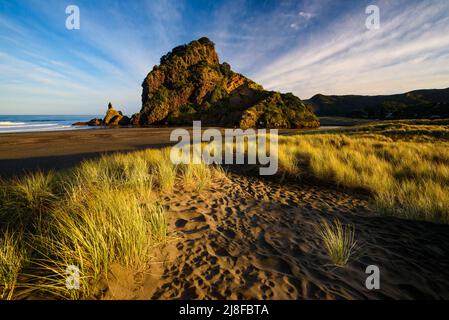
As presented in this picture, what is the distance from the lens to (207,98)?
8450 centimetres

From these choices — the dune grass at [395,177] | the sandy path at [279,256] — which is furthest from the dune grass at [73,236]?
the dune grass at [395,177]

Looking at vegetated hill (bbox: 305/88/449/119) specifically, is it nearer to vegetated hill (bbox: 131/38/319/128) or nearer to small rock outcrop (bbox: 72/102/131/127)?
vegetated hill (bbox: 131/38/319/128)

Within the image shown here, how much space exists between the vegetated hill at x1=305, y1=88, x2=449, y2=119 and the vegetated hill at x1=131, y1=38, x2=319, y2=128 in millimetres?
31821

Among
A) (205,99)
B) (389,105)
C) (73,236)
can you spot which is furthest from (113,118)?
(389,105)

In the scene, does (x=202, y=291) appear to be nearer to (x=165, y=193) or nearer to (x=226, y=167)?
(x=165, y=193)

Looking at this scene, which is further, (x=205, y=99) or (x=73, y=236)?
(x=205, y=99)

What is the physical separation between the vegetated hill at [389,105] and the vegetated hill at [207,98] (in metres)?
31.8

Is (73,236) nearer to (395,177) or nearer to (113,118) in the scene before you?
(395,177)

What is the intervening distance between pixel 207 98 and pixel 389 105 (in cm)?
7207

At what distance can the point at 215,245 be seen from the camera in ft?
10.6
